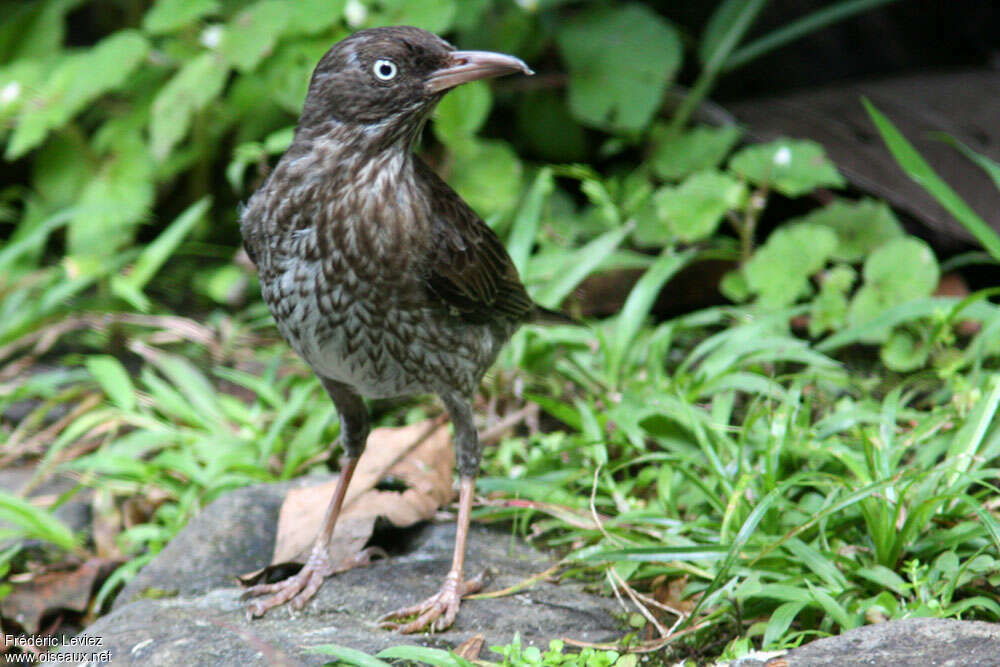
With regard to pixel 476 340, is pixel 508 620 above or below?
below

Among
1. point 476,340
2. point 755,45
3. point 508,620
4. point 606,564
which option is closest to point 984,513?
point 606,564

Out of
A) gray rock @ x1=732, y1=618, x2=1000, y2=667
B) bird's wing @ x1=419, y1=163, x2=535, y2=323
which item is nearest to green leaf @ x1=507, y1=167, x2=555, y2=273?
bird's wing @ x1=419, y1=163, x2=535, y2=323

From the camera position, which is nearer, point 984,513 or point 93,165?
point 984,513

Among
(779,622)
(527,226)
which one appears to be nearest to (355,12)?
(527,226)

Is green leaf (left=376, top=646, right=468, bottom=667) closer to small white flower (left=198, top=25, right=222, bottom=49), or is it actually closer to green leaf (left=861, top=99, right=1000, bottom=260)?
green leaf (left=861, top=99, right=1000, bottom=260)

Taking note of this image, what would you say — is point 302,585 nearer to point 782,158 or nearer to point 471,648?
point 471,648

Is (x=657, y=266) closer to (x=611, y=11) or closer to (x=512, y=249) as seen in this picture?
(x=512, y=249)

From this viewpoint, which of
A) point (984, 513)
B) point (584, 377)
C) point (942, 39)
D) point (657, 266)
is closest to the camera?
point (984, 513)
